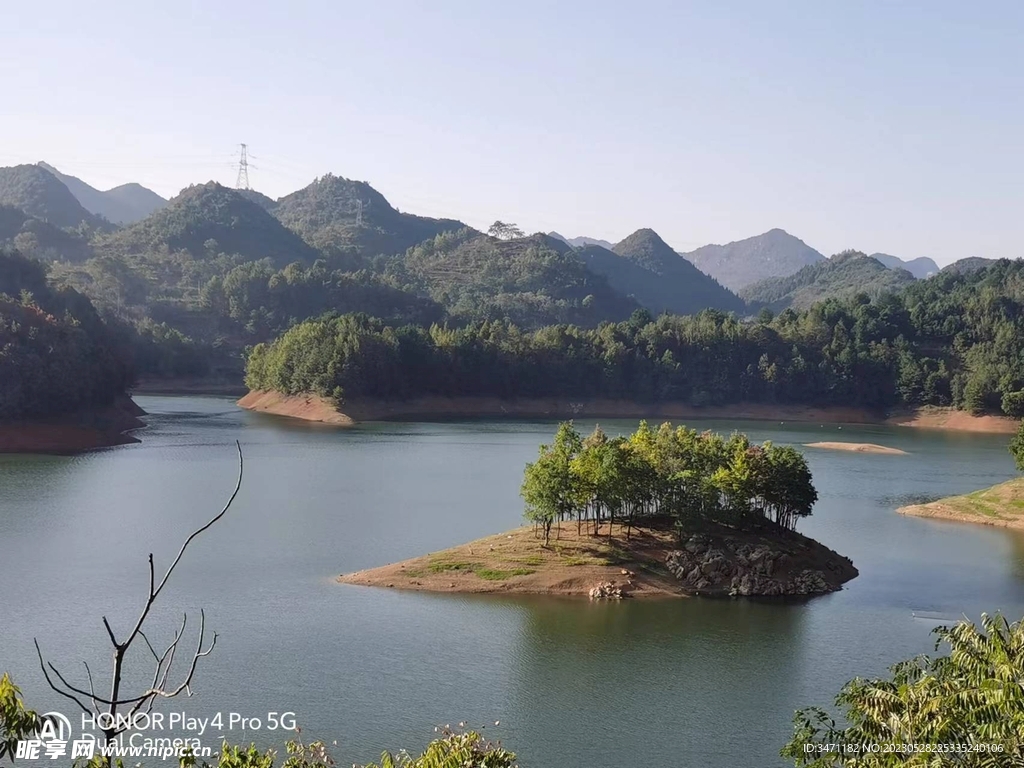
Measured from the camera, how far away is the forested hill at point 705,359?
110 m

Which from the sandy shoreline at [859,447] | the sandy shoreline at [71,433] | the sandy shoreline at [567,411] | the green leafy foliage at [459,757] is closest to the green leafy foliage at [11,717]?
the green leafy foliage at [459,757]

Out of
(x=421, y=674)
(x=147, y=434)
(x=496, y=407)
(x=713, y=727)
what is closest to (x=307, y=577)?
(x=421, y=674)

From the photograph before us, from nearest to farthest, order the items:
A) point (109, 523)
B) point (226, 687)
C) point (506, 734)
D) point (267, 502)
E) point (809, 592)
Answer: point (506, 734), point (226, 687), point (809, 592), point (109, 523), point (267, 502)

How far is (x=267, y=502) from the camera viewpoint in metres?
52.7

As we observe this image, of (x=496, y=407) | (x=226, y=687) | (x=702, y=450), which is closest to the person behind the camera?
(x=226, y=687)

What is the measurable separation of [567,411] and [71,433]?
5804 centimetres

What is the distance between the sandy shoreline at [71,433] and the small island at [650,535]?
3996 centimetres

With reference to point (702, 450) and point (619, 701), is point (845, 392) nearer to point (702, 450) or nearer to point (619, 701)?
point (702, 450)

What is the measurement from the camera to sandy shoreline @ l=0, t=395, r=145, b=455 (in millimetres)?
68750

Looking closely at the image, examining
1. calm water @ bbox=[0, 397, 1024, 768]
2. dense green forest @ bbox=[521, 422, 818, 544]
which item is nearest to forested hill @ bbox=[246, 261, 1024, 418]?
calm water @ bbox=[0, 397, 1024, 768]

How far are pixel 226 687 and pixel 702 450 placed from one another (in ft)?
73.7

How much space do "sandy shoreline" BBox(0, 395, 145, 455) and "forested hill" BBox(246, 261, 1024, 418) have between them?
26590 mm

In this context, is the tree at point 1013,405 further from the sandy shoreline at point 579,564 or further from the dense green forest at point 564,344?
the sandy shoreline at point 579,564

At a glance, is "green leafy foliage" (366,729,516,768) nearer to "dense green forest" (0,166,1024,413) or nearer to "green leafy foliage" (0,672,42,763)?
"green leafy foliage" (0,672,42,763)
